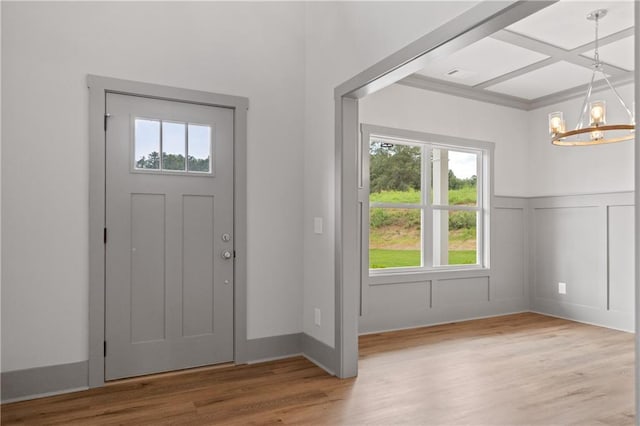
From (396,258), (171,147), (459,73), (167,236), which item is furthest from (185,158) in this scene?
(459,73)

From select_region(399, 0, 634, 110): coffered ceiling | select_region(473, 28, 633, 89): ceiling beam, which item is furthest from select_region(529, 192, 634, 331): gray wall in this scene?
select_region(473, 28, 633, 89): ceiling beam

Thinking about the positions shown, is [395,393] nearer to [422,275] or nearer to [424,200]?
[422,275]

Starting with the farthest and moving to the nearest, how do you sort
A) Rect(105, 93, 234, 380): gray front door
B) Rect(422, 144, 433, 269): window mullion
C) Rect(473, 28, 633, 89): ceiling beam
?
Rect(422, 144, 433, 269): window mullion → Rect(473, 28, 633, 89): ceiling beam → Rect(105, 93, 234, 380): gray front door

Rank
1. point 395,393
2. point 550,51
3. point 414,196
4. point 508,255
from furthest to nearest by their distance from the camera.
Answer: point 508,255, point 414,196, point 550,51, point 395,393

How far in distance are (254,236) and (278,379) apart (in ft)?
3.83

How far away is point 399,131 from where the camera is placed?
4.61 m

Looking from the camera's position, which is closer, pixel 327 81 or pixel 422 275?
pixel 327 81

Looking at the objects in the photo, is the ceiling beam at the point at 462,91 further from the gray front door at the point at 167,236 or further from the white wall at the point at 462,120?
the gray front door at the point at 167,236

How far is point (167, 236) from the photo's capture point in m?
3.24

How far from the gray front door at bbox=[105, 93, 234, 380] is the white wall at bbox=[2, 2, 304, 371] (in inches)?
7.4

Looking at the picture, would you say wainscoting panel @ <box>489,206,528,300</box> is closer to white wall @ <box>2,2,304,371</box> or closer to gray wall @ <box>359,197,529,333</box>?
gray wall @ <box>359,197,529,333</box>

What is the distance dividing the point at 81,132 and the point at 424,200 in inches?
139

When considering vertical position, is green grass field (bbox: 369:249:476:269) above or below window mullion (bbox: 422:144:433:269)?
below

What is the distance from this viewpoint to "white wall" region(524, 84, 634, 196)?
4695 mm
